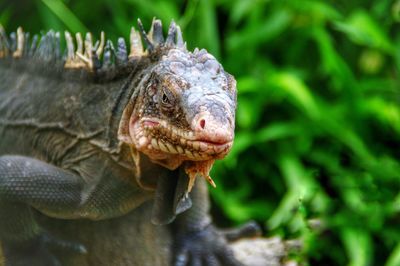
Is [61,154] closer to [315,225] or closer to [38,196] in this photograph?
[38,196]

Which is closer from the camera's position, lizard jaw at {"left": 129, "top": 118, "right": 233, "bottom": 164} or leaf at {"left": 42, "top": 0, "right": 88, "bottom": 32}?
lizard jaw at {"left": 129, "top": 118, "right": 233, "bottom": 164}

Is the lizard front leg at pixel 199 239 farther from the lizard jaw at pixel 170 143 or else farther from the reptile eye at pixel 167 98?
the reptile eye at pixel 167 98

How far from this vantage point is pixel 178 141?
8.44ft

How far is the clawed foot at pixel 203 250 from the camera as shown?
134 inches

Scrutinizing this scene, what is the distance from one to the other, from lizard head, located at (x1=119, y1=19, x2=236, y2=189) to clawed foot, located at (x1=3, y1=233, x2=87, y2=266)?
623 millimetres

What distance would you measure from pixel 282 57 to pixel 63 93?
363cm

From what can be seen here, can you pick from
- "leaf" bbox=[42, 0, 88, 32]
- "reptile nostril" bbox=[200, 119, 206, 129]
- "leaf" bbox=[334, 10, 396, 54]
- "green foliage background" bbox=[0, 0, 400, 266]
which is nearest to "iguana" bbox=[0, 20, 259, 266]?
"reptile nostril" bbox=[200, 119, 206, 129]

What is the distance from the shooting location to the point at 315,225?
13.6 feet

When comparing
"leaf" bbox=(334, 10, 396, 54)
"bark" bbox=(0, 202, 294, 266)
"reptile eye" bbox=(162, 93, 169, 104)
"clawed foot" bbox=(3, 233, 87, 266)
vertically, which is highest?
"leaf" bbox=(334, 10, 396, 54)

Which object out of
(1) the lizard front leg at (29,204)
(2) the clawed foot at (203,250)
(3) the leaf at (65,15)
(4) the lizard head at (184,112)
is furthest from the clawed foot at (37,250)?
(3) the leaf at (65,15)

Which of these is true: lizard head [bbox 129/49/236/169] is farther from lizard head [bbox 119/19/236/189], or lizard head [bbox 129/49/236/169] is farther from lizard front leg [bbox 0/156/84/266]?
lizard front leg [bbox 0/156/84/266]

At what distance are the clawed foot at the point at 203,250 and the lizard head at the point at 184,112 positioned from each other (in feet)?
2.39

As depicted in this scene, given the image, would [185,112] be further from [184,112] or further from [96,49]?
[96,49]

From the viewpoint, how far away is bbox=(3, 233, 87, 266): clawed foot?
311cm
